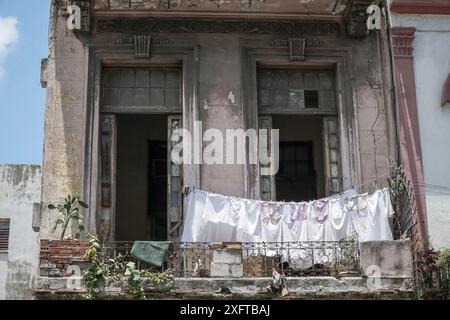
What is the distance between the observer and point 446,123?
1417cm

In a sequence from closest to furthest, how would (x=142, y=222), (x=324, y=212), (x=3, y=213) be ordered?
(x=324, y=212), (x=142, y=222), (x=3, y=213)

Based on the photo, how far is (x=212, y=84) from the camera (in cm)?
1446

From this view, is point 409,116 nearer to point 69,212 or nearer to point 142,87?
point 142,87

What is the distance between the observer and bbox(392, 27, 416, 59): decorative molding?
14.4 meters

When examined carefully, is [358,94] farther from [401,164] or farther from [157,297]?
[157,297]

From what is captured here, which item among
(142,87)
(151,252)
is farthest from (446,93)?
(151,252)

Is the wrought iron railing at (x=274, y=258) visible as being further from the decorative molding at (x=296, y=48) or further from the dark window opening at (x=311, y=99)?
the decorative molding at (x=296, y=48)

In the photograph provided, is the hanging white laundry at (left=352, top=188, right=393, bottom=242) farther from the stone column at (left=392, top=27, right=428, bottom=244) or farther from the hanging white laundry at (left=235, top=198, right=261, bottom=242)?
the hanging white laundry at (left=235, top=198, right=261, bottom=242)

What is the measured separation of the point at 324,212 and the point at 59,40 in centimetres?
532

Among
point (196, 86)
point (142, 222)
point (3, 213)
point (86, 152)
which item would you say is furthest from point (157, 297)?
point (3, 213)

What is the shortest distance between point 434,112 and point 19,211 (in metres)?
14.7

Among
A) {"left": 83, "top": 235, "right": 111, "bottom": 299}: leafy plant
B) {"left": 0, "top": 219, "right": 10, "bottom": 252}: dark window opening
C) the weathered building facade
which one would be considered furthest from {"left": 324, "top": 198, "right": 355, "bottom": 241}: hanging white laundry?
{"left": 0, "top": 219, "right": 10, "bottom": 252}: dark window opening

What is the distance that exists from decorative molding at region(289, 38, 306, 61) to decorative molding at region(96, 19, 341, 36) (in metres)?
0.19

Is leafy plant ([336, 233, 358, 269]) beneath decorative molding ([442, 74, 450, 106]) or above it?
beneath
